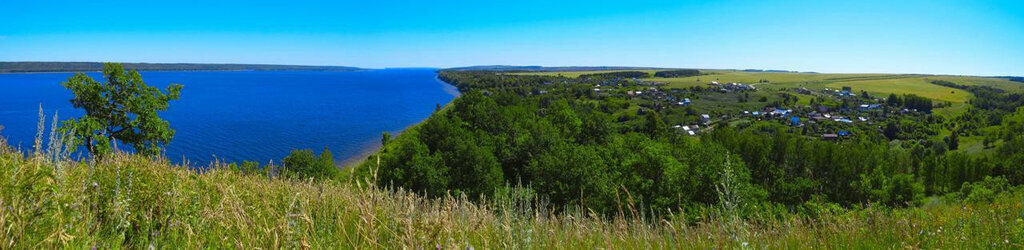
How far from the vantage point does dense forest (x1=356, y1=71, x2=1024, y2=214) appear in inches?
1120

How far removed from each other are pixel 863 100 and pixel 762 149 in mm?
164601

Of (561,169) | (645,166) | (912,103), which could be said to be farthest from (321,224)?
(912,103)

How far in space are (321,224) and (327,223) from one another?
1.80 feet

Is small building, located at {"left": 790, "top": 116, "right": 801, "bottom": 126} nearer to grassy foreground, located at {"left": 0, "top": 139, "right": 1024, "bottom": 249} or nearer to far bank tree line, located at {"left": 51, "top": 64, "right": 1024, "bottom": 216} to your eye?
far bank tree line, located at {"left": 51, "top": 64, "right": 1024, "bottom": 216}

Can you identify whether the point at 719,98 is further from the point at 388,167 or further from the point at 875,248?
the point at 875,248

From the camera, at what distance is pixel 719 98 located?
176 m

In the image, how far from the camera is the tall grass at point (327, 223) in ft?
9.21

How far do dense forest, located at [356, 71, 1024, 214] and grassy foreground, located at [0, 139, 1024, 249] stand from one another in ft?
2.77

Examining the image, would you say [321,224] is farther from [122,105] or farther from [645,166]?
[645,166]

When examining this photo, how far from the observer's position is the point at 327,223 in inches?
159

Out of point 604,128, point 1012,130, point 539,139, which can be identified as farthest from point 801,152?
point 1012,130

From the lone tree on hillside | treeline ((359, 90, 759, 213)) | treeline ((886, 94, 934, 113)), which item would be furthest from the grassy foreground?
treeline ((886, 94, 934, 113))

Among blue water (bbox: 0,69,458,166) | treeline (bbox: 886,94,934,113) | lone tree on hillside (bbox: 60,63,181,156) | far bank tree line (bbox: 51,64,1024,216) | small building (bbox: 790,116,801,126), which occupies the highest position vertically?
lone tree on hillside (bbox: 60,63,181,156)

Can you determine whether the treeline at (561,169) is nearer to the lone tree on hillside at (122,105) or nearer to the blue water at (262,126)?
the lone tree on hillside at (122,105)
